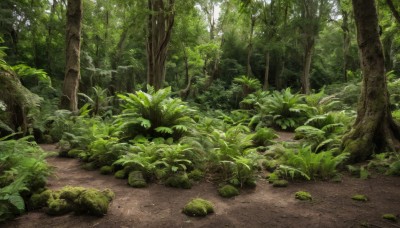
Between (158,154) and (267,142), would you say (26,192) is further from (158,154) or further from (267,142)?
(267,142)

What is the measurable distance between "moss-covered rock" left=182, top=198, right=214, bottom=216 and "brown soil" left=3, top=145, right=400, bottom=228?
9 cm

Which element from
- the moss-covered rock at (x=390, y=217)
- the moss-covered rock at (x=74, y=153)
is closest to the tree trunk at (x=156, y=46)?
the moss-covered rock at (x=74, y=153)

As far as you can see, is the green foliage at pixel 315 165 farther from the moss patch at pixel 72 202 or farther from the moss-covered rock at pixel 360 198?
the moss patch at pixel 72 202

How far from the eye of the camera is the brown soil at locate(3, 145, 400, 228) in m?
3.49

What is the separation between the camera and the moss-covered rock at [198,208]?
12.4ft

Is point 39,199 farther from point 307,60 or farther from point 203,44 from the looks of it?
point 307,60

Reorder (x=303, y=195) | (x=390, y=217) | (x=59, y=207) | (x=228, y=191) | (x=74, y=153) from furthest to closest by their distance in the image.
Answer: (x=74, y=153) → (x=228, y=191) → (x=303, y=195) → (x=59, y=207) → (x=390, y=217)

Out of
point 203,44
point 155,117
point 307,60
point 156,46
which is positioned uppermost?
point 203,44

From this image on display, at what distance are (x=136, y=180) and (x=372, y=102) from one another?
529 centimetres

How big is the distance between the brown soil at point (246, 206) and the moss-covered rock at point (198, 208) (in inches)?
3.4

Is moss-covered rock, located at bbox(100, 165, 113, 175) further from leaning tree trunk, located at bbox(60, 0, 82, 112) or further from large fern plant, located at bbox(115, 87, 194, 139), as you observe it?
leaning tree trunk, located at bbox(60, 0, 82, 112)

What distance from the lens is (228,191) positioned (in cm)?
458

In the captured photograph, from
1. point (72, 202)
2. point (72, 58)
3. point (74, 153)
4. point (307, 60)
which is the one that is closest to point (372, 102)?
point (72, 202)

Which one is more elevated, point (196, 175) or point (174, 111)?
point (174, 111)
